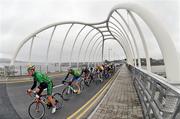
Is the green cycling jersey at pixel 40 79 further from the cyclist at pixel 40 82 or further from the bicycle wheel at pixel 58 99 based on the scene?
the bicycle wheel at pixel 58 99

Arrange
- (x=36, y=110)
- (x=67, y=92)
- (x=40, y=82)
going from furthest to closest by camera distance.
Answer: (x=67, y=92) < (x=40, y=82) < (x=36, y=110)

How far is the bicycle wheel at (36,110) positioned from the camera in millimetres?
8098

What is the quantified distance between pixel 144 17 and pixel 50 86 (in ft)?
16.5

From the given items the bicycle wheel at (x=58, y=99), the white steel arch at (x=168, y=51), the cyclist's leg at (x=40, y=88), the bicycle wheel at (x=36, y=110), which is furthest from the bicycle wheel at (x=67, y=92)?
the white steel arch at (x=168, y=51)

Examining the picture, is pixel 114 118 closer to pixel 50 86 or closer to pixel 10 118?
pixel 50 86

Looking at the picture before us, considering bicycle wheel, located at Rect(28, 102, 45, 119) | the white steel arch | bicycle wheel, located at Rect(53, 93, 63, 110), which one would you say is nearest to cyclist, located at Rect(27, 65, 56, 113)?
bicycle wheel, located at Rect(28, 102, 45, 119)

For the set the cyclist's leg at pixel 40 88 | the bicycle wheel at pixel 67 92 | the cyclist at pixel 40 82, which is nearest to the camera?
Result: the cyclist at pixel 40 82

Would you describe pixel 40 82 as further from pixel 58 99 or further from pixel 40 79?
pixel 58 99

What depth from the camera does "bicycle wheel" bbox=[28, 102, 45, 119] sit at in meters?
8.10

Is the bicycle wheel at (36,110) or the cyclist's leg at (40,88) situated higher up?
the cyclist's leg at (40,88)

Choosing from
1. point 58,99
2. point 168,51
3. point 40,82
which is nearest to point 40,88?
point 40,82

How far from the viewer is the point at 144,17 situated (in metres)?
11.0

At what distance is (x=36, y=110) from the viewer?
8242mm

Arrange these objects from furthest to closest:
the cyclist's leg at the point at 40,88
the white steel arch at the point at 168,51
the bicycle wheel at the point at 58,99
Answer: the bicycle wheel at the point at 58,99
the white steel arch at the point at 168,51
the cyclist's leg at the point at 40,88
